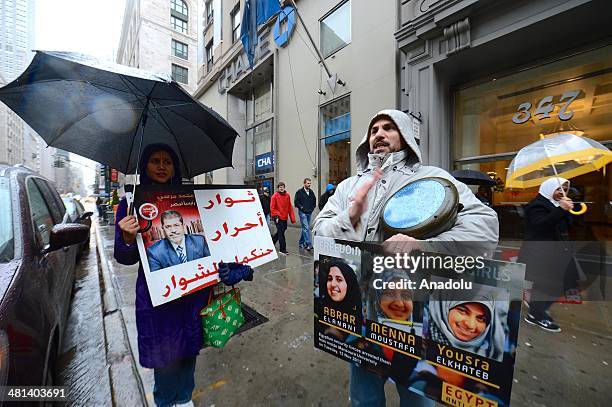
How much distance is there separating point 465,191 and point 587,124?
657 centimetres

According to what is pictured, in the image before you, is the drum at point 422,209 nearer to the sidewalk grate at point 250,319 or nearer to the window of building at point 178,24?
the sidewalk grate at point 250,319

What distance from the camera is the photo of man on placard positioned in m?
1.53

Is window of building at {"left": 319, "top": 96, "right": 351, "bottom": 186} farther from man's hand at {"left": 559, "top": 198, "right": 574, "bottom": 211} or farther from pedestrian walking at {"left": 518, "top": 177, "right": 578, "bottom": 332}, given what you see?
man's hand at {"left": 559, "top": 198, "right": 574, "bottom": 211}

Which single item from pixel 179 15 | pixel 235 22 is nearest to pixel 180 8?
pixel 179 15

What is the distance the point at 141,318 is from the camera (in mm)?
1610

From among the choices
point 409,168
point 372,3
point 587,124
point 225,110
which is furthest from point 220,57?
point 409,168

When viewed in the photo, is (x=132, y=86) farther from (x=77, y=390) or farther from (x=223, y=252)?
(x=77, y=390)

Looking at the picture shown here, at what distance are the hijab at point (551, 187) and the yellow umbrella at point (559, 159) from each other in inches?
3.9

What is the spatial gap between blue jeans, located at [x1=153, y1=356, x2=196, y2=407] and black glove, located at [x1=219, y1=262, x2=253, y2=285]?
24.7 inches

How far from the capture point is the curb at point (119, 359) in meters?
2.16

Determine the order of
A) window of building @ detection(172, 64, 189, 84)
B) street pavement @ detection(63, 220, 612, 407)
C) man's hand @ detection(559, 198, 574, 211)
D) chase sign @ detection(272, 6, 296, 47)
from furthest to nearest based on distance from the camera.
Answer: window of building @ detection(172, 64, 189, 84) < chase sign @ detection(272, 6, 296, 47) < man's hand @ detection(559, 198, 574, 211) < street pavement @ detection(63, 220, 612, 407)

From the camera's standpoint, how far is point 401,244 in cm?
104

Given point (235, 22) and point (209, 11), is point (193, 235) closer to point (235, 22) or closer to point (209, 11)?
point (235, 22)

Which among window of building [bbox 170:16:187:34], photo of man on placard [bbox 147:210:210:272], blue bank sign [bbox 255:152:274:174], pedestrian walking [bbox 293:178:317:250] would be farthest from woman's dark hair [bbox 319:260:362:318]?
window of building [bbox 170:16:187:34]
